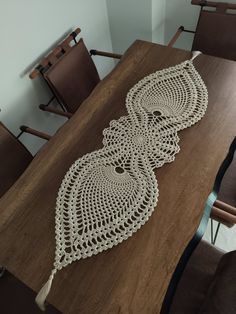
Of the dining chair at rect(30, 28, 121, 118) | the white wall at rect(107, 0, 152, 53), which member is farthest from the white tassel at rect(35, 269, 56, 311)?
the white wall at rect(107, 0, 152, 53)

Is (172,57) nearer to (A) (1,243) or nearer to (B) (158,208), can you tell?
(B) (158,208)

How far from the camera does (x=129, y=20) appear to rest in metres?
1.85

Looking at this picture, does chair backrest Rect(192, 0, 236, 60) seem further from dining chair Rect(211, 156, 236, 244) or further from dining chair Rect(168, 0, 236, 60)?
dining chair Rect(211, 156, 236, 244)

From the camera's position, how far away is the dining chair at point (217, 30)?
1.53 meters

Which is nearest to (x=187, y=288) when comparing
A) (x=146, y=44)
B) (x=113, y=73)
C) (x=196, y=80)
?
(x=196, y=80)

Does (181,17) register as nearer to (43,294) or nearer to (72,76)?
(72,76)

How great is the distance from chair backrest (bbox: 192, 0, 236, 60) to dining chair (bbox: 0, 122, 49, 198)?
1140 mm

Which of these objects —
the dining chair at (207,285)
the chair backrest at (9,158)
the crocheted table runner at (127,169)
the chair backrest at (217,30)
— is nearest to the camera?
the dining chair at (207,285)

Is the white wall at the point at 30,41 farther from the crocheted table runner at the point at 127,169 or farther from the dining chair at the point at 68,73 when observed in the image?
the crocheted table runner at the point at 127,169

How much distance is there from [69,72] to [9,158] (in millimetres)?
604

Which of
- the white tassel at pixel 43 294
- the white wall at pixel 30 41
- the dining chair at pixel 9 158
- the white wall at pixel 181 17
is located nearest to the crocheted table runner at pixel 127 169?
the white tassel at pixel 43 294

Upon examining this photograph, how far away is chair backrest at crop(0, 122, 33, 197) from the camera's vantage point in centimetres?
121

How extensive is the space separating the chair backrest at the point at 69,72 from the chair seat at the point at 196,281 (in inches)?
40.7

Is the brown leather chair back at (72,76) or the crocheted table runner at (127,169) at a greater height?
the crocheted table runner at (127,169)
